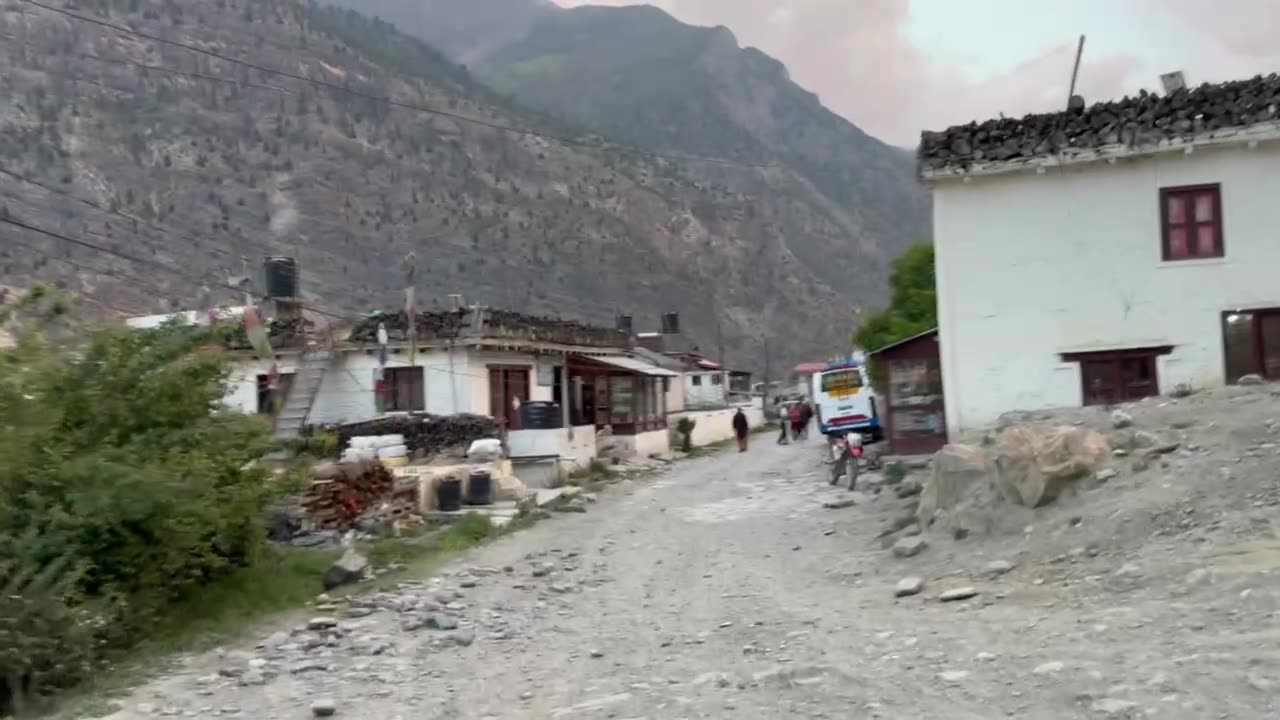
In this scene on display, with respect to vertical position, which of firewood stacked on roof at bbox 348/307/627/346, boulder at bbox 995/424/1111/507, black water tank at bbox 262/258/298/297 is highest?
black water tank at bbox 262/258/298/297

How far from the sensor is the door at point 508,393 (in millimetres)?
26992

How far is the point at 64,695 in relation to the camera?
9.58 m

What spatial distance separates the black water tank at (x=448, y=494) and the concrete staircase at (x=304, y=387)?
7682 millimetres

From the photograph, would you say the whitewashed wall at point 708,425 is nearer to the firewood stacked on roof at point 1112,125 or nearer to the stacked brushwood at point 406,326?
the stacked brushwood at point 406,326

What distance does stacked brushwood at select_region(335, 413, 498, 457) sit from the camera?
24219 mm

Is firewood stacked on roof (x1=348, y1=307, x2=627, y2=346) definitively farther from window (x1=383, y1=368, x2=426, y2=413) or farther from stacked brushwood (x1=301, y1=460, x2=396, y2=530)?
stacked brushwood (x1=301, y1=460, x2=396, y2=530)

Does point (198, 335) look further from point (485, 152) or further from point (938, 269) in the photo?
point (485, 152)

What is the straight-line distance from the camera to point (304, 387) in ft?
88.8

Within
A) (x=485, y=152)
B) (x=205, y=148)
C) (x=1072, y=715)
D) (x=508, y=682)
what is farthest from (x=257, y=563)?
(x=485, y=152)

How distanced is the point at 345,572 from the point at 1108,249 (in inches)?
495

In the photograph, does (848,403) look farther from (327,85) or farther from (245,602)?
(327,85)

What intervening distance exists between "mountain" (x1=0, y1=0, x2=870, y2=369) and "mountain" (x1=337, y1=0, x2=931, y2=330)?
15.5 m

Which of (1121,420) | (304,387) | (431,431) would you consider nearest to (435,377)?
(431,431)

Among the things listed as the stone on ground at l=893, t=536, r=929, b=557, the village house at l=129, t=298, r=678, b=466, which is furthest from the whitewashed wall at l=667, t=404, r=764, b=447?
the stone on ground at l=893, t=536, r=929, b=557
